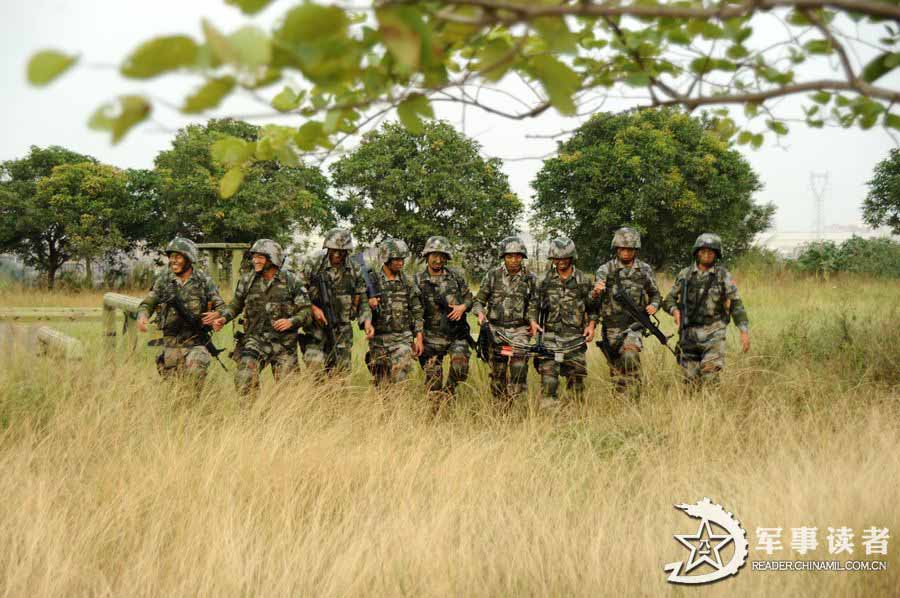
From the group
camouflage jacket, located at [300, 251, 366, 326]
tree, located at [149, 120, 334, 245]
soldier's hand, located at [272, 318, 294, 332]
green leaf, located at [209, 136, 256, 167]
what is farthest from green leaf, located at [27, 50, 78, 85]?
tree, located at [149, 120, 334, 245]

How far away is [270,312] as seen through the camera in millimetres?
6871

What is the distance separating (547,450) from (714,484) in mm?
1124

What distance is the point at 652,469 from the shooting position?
177 inches

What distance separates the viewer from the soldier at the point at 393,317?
712cm

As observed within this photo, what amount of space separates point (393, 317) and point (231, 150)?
18.1ft

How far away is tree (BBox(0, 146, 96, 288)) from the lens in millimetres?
24047

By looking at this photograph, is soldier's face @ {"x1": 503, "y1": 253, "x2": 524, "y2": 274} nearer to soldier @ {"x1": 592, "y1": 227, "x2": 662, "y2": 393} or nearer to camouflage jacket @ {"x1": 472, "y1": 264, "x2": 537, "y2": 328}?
camouflage jacket @ {"x1": 472, "y1": 264, "x2": 537, "y2": 328}

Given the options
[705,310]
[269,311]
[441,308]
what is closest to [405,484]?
[269,311]

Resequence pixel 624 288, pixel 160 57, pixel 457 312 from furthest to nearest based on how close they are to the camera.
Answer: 1. pixel 624 288
2. pixel 457 312
3. pixel 160 57

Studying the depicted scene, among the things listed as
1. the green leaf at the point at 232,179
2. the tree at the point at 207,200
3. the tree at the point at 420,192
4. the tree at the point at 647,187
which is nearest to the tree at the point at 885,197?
the tree at the point at 647,187

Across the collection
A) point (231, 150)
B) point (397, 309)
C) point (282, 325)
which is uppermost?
point (231, 150)

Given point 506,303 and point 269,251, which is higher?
point 269,251

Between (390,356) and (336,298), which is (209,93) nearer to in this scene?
(390,356)

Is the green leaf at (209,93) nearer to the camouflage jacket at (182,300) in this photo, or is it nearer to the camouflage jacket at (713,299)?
the camouflage jacket at (182,300)
